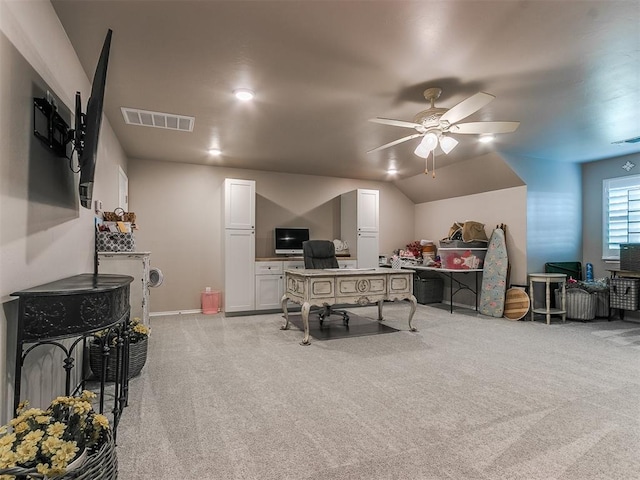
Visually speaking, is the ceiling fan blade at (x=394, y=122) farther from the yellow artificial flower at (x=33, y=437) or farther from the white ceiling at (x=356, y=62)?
the yellow artificial flower at (x=33, y=437)

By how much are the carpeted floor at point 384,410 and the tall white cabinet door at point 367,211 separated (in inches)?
109

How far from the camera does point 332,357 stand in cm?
357

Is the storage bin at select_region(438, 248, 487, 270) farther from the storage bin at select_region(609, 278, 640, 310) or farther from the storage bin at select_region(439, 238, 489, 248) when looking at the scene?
the storage bin at select_region(609, 278, 640, 310)

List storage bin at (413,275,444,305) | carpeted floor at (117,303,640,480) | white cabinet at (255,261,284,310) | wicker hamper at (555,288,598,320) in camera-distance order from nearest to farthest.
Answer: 1. carpeted floor at (117,303,640,480)
2. wicker hamper at (555,288,598,320)
3. white cabinet at (255,261,284,310)
4. storage bin at (413,275,444,305)

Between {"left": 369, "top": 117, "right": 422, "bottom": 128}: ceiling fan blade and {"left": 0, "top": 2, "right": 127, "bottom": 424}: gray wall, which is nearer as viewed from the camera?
{"left": 0, "top": 2, "right": 127, "bottom": 424}: gray wall

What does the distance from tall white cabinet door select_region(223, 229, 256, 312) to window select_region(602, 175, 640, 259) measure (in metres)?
5.81

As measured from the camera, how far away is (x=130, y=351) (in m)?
2.91

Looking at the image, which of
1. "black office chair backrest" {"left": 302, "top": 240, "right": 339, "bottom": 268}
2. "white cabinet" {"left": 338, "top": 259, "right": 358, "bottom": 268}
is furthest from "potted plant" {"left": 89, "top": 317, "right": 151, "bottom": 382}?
"white cabinet" {"left": 338, "top": 259, "right": 358, "bottom": 268}

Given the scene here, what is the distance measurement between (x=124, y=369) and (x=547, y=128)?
4986mm

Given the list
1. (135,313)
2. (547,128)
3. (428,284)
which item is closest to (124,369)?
(135,313)

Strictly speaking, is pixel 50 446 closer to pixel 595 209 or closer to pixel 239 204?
pixel 239 204

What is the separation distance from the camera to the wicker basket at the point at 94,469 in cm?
112

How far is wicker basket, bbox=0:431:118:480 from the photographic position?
112 centimetres

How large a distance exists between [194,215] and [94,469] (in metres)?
4.99
